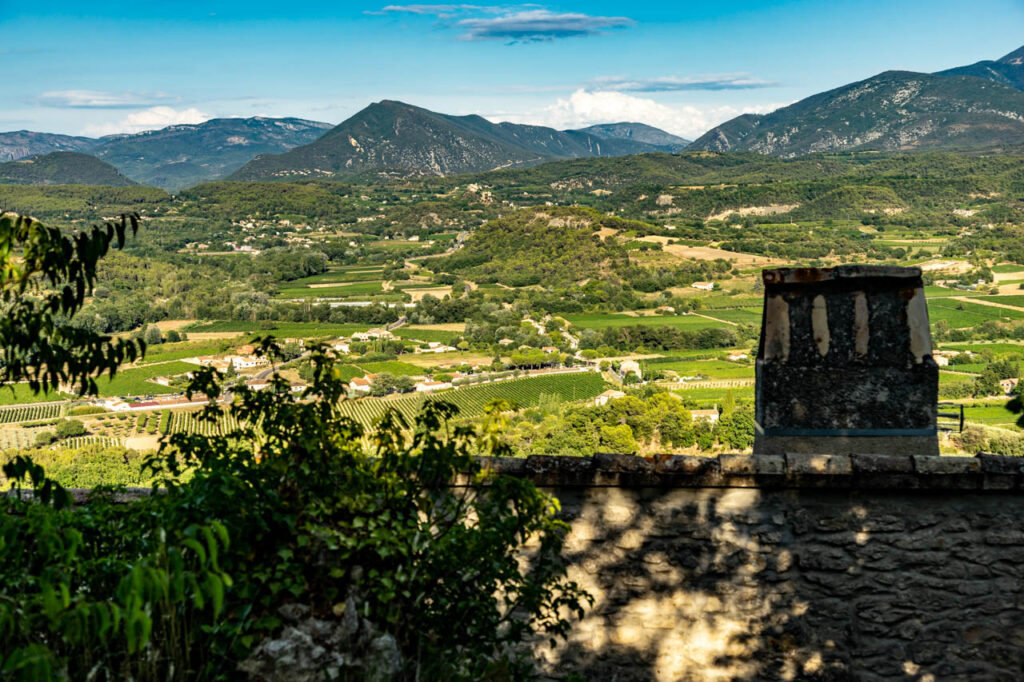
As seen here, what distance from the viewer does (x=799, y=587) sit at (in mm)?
3604

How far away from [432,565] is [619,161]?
202 metres

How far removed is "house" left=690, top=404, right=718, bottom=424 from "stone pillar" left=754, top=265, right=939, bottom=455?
29.2 metres

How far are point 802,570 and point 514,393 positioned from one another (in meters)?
45.3

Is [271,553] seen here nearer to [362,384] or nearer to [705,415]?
[705,415]

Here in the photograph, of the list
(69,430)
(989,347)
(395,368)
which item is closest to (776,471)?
(69,430)

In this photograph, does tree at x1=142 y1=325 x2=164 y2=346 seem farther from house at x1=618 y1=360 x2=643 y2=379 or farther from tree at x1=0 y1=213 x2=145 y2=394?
tree at x1=0 y1=213 x2=145 y2=394

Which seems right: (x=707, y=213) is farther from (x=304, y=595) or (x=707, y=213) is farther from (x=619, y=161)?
(x=304, y=595)

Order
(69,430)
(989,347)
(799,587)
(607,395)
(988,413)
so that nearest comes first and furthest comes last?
(799,587), (988,413), (69,430), (607,395), (989,347)

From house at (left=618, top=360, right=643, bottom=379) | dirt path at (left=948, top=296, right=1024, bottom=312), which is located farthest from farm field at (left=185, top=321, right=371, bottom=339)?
dirt path at (left=948, top=296, right=1024, bottom=312)

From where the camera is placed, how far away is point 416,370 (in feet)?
182

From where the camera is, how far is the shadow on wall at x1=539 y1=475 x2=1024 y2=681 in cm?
357

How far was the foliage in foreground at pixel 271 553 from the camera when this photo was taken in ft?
6.80

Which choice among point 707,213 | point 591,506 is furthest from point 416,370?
point 707,213

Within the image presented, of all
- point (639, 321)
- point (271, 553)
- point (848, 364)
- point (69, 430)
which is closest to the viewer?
point (271, 553)
